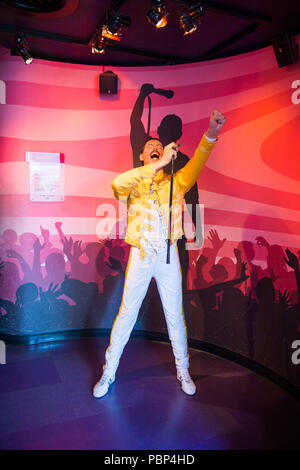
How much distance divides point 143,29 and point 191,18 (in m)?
0.56

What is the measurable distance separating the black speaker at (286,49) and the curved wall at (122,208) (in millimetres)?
174

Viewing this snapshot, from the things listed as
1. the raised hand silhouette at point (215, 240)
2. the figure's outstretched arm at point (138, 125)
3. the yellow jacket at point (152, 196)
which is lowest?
the raised hand silhouette at point (215, 240)

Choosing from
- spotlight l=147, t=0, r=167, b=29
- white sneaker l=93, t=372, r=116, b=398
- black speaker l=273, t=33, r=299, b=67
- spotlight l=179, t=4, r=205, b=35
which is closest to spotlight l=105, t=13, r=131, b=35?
spotlight l=147, t=0, r=167, b=29

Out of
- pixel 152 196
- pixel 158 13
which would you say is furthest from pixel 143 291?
pixel 158 13

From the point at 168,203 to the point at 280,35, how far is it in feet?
4.95

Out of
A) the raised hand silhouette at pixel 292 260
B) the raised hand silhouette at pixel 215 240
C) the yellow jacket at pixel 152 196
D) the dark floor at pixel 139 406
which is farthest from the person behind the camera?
the raised hand silhouette at pixel 215 240

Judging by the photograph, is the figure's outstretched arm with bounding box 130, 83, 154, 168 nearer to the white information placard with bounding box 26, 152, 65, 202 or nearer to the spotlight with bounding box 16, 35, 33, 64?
the white information placard with bounding box 26, 152, 65, 202

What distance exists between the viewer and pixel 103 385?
7.39ft

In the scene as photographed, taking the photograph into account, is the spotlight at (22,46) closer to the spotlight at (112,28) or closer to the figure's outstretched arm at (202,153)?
the spotlight at (112,28)

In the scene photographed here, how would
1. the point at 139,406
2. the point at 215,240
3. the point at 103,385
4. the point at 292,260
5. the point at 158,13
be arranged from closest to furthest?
the point at 158,13 < the point at 139,406 < the point at 103,385 < the point at 292,260 < the point at 215,240

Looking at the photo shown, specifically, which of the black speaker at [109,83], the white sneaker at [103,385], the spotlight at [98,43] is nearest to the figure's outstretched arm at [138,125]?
the black speaker at [109,83]

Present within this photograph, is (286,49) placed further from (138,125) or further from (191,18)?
(138,125)

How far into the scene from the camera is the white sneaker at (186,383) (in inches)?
90.4
